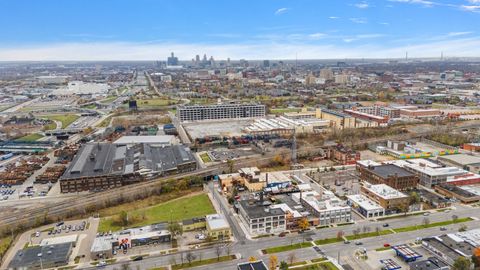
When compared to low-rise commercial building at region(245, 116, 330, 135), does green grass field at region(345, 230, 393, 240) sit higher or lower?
lower

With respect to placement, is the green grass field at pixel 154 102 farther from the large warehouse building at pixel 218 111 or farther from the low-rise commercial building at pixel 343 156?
the low-rise commercial building at pixel 343 156

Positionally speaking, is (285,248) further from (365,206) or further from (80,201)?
(80,201)

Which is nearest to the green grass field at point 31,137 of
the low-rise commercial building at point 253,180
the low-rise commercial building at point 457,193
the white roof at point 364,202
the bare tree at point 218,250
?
the low-rise commercial building at point 253,180

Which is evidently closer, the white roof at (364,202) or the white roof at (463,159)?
the white roof at (364,202)

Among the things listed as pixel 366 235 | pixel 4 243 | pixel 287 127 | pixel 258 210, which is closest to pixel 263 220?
pixel 258 210

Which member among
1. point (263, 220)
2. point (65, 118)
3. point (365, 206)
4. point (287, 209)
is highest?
point (65, 118)

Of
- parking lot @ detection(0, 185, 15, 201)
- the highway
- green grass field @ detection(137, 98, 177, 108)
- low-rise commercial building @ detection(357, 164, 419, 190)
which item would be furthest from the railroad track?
green grass field @ detection(137, 98, 177, 108)

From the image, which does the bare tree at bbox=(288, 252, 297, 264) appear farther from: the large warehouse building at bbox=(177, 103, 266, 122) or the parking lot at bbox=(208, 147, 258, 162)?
the large warehouse building at bbox=(177, 103, 266, 122)
